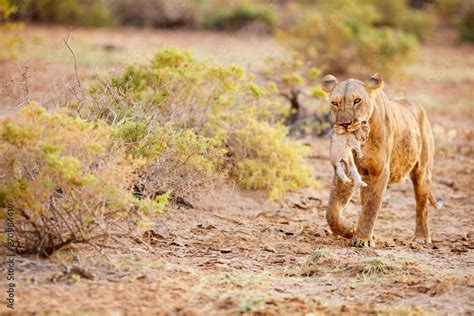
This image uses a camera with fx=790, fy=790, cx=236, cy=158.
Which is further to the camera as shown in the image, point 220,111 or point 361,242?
point 220,111

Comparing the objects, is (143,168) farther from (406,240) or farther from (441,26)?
(441,26)

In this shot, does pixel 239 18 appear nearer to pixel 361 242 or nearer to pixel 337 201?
pixel 337 201

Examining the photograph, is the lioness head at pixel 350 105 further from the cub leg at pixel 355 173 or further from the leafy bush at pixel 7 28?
the leafy bush at pixel 7 28

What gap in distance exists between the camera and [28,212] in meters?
6.29

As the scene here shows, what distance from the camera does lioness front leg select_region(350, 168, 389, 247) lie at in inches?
300

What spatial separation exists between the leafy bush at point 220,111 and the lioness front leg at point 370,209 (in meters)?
1.87

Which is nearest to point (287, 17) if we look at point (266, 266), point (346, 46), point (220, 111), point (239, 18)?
point (239, 18)

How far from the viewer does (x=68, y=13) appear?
1008 inches

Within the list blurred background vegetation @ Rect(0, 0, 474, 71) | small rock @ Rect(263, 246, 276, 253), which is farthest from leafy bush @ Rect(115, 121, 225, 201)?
blurred background vegetation @ Rect(0, 0, 474, 71)

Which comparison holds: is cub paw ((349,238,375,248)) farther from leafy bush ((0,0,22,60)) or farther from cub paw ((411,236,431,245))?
leafy bush ((0,0,22,60))

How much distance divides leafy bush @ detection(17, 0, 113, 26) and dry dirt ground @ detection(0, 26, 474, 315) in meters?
16.4

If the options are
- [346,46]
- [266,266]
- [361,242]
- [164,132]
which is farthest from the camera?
[346,46]

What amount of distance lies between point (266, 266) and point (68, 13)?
66.7 feet

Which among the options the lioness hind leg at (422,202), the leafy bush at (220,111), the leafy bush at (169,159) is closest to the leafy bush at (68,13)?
the leafy bush at (220,111)
